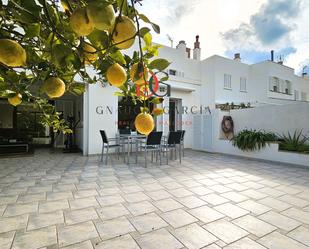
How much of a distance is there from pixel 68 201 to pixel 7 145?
5.45 metres

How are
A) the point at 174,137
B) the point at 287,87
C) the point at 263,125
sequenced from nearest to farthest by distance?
the point at 174,137
the point at 263,125
the point at 287,87

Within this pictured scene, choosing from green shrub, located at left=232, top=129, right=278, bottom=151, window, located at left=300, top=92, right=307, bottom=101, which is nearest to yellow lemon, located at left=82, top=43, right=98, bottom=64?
green shrub, located at left=232, top=129, right=278, bottom=151

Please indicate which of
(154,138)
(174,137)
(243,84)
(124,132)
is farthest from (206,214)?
(243,84)

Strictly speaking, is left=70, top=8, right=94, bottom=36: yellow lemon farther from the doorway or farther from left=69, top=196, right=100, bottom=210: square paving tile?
the doorway

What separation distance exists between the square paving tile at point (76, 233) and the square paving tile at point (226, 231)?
1.21 meters

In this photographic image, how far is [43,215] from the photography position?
7.29ft

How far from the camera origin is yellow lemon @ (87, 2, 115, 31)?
1.16 ft

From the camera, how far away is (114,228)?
6.47ft

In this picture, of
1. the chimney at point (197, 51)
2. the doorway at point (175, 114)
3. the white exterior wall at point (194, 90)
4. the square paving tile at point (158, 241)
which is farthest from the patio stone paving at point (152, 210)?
the chimney at point (197, 51)

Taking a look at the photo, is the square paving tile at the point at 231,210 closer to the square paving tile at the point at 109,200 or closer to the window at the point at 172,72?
the square paving tile at the point at 109,200

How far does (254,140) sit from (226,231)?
4.67m

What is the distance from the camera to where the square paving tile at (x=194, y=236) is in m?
1.72

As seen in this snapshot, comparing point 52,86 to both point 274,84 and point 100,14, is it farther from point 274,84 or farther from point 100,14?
point 274,84

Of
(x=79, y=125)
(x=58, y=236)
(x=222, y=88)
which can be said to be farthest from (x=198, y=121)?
(x=58, y=236)
